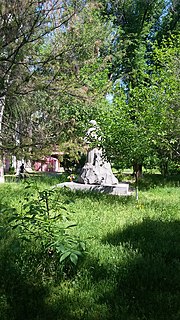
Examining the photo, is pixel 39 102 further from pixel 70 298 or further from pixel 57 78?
pixel 70 298

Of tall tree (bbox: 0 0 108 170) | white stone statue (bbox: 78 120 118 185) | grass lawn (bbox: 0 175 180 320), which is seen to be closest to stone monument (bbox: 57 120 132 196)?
white stone statue (bbox: 78 120 118 185)

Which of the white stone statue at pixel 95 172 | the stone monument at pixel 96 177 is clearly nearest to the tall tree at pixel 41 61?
the stone monument at pixel 96 177

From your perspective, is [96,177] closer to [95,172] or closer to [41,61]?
[95,172]

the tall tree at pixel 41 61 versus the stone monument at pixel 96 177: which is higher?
the tall tree at pixel 41 61

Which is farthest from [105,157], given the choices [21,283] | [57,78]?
[21,283]

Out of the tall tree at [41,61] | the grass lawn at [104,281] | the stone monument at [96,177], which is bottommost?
the grass lawn at [104,281]

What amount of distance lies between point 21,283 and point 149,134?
194 inches

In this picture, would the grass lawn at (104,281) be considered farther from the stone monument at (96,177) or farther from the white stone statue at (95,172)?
the white stone statue at (95,172)

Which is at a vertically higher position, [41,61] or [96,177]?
[41,61]

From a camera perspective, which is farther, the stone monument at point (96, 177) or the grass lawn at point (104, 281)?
the stone monument at point (96, 177)

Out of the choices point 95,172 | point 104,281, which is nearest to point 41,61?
point 104,281

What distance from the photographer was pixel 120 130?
7.59m

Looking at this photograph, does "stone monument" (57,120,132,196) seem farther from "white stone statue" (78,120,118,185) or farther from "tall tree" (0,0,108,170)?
"tall tree" (0,0,108,170)

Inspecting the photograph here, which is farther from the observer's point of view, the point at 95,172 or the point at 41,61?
the point at 95,172
